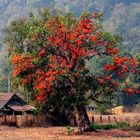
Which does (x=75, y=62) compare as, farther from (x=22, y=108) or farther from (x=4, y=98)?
(x=4, y=98)

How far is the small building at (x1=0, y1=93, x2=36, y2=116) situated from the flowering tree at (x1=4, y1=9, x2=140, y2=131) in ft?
71.1

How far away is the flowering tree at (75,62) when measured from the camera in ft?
136

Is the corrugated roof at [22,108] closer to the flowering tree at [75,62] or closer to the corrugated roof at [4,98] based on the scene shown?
the corrugated roof at [4,98]

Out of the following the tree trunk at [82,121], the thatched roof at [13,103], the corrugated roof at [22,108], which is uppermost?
the thatched roof at [13,103]

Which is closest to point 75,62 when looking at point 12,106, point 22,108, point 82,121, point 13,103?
point 82,121

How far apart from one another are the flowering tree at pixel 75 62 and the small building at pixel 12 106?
21.7 m

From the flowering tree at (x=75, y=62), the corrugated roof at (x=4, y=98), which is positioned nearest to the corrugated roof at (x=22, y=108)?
the corrugated roof at (x=4, y=98)

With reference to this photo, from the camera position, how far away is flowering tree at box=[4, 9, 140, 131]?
136 ft

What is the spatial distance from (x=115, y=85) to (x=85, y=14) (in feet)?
25.3

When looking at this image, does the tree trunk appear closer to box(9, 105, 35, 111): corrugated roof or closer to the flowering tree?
the flowering tree

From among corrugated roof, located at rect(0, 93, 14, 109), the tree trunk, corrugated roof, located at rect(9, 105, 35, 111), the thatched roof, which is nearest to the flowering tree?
the tree trunk

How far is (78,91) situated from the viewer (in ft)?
137

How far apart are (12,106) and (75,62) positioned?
26444 millimetres

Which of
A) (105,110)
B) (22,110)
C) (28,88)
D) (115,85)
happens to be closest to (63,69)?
(115,85)
